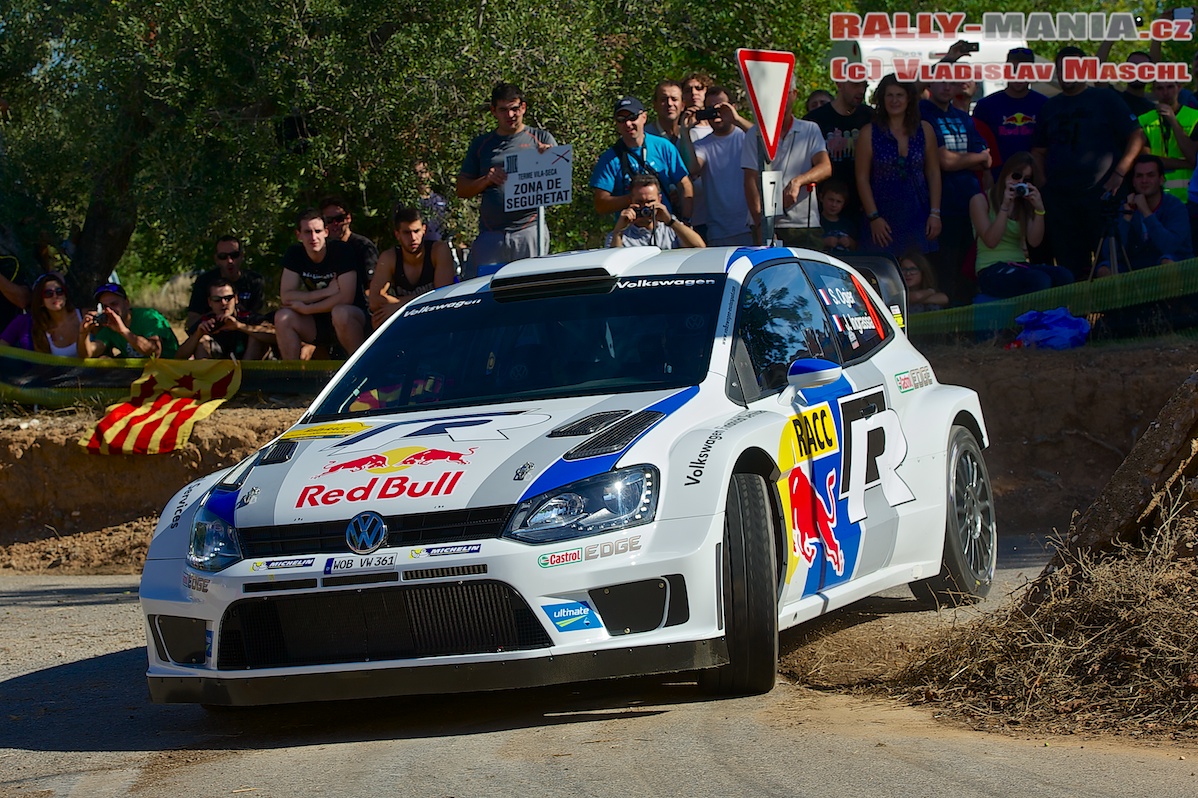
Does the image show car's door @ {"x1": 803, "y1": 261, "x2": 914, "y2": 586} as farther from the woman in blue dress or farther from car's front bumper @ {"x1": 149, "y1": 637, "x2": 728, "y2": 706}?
the woman in blue dress

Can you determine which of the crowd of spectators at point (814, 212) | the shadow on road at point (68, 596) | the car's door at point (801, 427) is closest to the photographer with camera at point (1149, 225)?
the crowd of spectators at point (814, 212)

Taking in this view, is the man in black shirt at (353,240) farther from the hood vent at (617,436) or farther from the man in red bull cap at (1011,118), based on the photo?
the hood vent at (617,436)

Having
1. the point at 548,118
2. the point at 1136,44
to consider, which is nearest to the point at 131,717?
the point at 548,118

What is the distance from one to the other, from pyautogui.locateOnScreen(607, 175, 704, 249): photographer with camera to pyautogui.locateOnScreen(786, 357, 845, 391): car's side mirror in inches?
195

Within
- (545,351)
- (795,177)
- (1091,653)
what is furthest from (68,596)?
(1091,653)

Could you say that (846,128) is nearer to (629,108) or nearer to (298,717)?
(629,108)

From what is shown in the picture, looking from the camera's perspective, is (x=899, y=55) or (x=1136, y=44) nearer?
(x=899, y=55)

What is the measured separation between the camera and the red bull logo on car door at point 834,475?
5.95 metres

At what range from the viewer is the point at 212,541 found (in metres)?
5.54

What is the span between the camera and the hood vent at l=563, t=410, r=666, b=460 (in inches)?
210

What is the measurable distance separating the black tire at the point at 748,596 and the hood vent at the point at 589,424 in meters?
0.50

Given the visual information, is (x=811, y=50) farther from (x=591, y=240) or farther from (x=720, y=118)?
(x=720, y=118)

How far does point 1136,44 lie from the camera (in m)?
35.8

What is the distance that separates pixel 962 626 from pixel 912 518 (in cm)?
111
